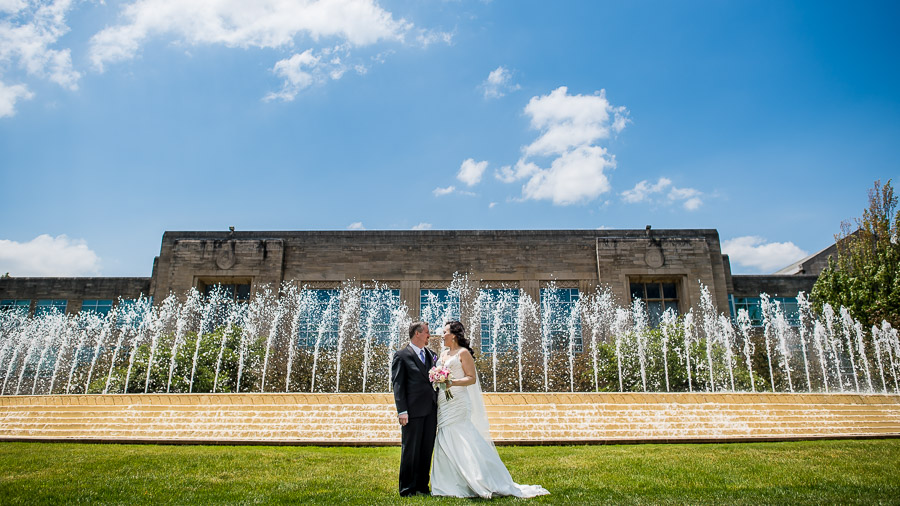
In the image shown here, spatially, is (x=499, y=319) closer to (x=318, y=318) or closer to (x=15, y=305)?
(x=318, y=318)

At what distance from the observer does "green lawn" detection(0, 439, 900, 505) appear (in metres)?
5.79

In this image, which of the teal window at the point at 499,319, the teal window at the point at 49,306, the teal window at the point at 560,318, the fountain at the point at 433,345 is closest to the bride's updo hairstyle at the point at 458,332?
the fountain at the point at 433,345

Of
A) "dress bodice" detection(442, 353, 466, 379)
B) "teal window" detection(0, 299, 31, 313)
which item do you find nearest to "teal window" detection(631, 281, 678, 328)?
"dress bodice" detection(442, 353, 466, 379)

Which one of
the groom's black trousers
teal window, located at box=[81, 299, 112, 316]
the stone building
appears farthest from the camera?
teal window, located at box=[81, 299, 112, 316]

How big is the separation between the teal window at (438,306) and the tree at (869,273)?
1583 cm

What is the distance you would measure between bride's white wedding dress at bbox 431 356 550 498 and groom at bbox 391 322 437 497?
4.1 inches

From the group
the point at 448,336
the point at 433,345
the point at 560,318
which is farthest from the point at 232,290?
the point at 448,336

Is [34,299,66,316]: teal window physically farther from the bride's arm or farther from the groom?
the bride's arm

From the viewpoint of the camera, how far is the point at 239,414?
1200cm

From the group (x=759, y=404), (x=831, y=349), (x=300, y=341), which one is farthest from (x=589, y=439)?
(x=831, y=349)

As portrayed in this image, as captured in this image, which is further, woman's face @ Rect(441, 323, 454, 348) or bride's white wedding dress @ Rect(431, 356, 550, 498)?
woman's face @ Rect(441, 323, 454, 348)

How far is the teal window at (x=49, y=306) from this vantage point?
27375 millimetres

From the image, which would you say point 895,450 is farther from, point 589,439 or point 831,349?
point 831,349

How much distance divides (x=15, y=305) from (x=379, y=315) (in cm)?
1777
